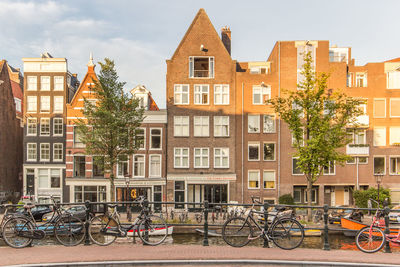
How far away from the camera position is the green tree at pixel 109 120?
28.5m

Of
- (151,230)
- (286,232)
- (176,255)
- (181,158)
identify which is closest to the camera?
(176,255)

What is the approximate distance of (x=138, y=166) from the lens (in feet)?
123

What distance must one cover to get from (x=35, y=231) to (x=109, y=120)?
1805 cm

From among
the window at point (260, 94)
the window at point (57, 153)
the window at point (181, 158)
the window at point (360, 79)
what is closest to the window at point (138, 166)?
the window at point (181, 158)

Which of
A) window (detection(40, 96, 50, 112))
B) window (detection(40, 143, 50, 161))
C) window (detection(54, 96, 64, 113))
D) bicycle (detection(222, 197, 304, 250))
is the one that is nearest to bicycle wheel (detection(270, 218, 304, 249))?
bicycle (detection(222, 197, 304, 250))

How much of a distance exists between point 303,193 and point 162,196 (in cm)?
1442

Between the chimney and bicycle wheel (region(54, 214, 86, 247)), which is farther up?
the chimney

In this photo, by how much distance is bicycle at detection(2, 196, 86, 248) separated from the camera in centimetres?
1104

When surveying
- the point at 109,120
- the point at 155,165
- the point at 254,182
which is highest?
the point at 109,120

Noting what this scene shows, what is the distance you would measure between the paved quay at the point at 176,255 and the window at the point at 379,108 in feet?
101

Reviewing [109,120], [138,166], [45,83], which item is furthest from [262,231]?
[45,83]

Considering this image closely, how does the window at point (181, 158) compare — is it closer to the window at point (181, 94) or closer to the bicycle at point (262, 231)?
the window at point (181, 94)

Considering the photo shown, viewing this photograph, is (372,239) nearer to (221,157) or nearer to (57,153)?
(221,157)

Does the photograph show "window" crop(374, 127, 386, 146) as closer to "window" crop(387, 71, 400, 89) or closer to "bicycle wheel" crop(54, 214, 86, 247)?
"window" crop(387, 71, 400, 89)
